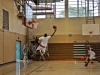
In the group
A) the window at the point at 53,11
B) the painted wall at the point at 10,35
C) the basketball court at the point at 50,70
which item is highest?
the window at the point at 53,11

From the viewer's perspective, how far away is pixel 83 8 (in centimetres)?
2417

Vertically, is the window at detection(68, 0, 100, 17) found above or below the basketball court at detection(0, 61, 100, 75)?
above

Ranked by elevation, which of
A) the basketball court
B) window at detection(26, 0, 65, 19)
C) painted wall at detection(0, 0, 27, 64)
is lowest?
the basketball court

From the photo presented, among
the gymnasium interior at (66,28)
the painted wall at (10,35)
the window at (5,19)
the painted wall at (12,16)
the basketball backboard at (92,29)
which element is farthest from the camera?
the gymnasium interior at (66,28)

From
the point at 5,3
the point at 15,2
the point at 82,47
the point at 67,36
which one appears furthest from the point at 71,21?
the point at 5,3

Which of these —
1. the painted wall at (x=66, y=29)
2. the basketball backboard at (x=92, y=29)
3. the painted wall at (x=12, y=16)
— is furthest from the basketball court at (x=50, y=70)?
the painted wall at (x=66, y=29)

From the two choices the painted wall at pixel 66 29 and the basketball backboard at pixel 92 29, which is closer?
the basketball backboard at pixel 92 29

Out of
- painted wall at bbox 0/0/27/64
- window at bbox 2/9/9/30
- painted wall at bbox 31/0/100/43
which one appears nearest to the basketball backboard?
painted wall at bbox 31/0/100/43

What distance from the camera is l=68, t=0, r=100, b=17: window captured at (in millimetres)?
23938

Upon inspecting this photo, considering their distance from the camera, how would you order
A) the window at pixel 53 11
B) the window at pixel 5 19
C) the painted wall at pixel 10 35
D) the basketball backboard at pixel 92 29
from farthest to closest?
the window at pixel 53 11
the basketball backboard at pixel 92 29
the window at pixel 5 19
the painted wall at pixel 10 35

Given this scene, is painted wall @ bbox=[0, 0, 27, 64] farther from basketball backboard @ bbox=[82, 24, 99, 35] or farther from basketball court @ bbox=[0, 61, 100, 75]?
basketball backboard @ bbox=[82, 24, 99, 35]

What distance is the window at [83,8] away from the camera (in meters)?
23.9

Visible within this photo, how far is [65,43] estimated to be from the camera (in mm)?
23766

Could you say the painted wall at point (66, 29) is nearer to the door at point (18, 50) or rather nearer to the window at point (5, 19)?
the door at point (18, 50)
